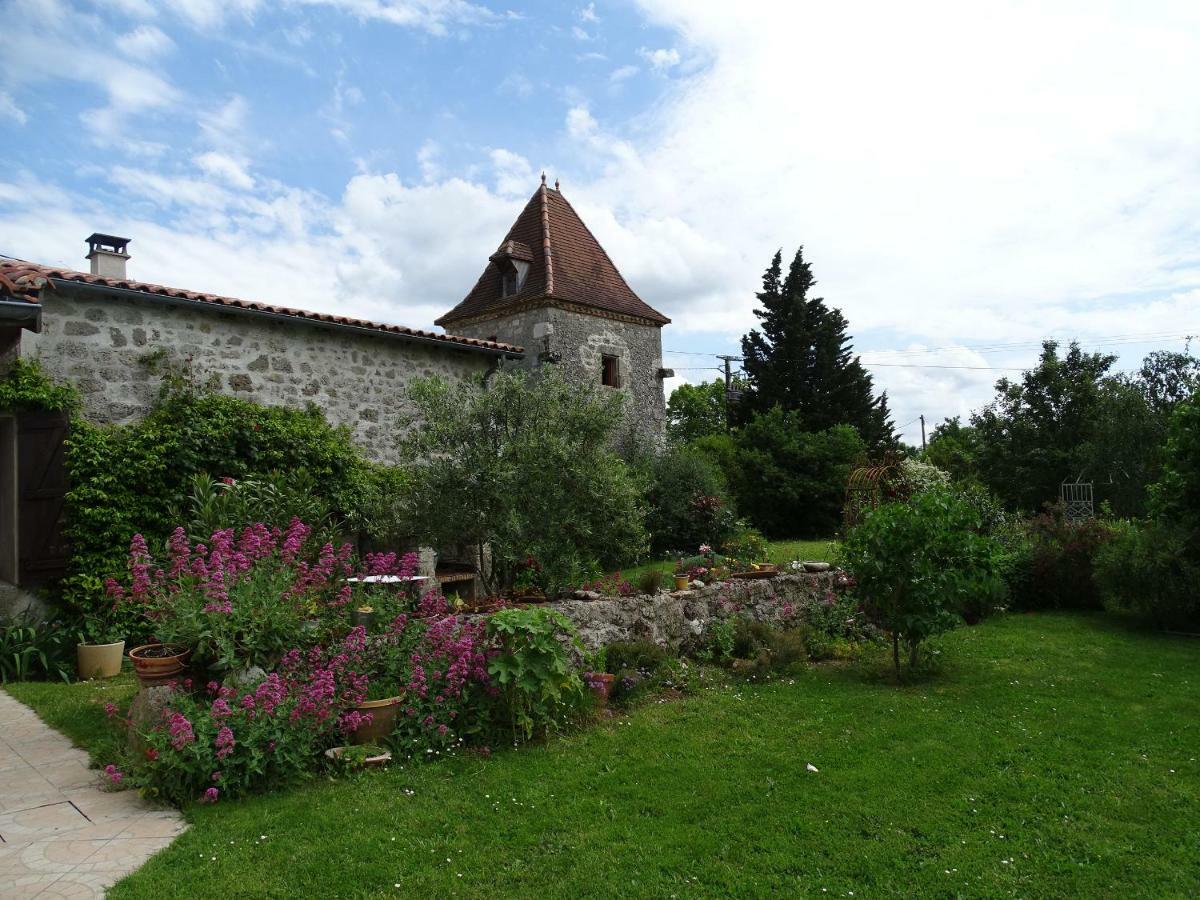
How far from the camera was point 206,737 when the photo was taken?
423 cm

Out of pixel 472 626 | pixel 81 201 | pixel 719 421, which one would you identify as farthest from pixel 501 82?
pixel 719 421

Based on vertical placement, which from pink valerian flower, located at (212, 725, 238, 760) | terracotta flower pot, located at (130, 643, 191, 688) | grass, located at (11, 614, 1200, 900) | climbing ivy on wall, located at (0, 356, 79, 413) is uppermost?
climbing ivy on wall, located at (0, 356, 79, 413)

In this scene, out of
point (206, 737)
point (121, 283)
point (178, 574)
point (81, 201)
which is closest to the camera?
point (206, 737)

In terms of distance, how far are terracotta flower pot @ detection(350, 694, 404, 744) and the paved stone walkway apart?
1.09m

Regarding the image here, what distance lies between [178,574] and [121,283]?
487 cm

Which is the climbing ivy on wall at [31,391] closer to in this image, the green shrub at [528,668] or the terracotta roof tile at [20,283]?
the terracotta roof tile at [20,283]

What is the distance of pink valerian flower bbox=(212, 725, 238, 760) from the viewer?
4113 mm

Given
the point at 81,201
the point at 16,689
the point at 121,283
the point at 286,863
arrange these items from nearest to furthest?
the point at 286,863, the point at 16,689, the point at 121,283, the point at 81,201

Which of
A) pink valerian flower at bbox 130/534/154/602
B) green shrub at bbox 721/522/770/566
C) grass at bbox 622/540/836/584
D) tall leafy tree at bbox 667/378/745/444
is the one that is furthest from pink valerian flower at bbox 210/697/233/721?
tall leafy tree at bbox 667/378/745/444

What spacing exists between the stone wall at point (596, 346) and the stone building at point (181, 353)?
0.04 metres

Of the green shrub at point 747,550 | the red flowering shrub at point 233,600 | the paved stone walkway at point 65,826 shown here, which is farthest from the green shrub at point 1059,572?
the paved stone walkway at point 65,826

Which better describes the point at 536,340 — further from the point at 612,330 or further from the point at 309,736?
the point at 309,736

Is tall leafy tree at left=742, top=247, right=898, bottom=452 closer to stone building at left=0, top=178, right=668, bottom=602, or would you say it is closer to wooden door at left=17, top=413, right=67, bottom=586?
stone building at left=0, top=178, right=668, bottom=602

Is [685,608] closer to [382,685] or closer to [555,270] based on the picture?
[382,685]
